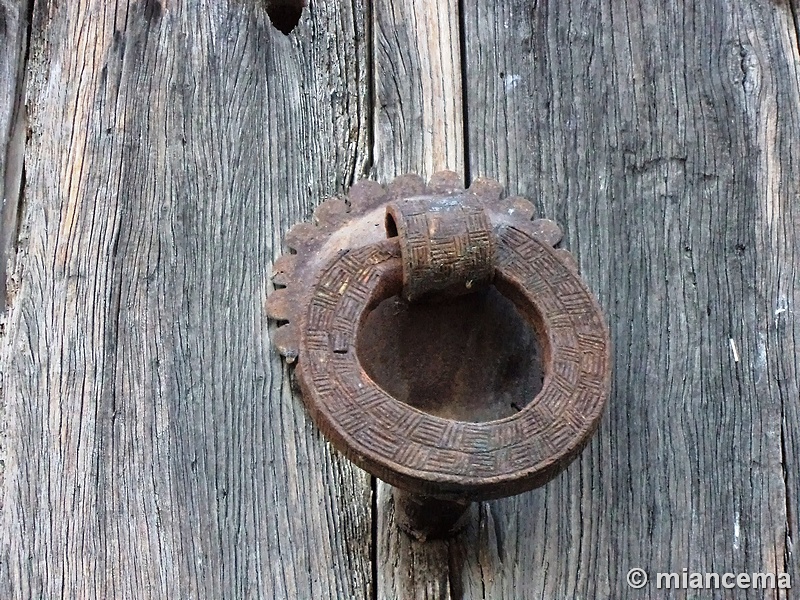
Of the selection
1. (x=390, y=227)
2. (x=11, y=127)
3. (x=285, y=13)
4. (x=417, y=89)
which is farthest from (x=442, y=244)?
(x=11, y=127)

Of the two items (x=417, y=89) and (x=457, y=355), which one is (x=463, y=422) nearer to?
(x=457, y=355)

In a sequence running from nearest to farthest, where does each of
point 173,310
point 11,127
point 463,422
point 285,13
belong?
point 463,422 < point 173,310 < point 11,127 < point 285,13

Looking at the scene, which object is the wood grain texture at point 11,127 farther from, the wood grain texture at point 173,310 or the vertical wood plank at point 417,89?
the vertical wood plank at point 417,89

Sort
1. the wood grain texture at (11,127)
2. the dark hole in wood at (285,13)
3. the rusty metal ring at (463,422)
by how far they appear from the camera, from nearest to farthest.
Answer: the rusty metal ring at (463,422) → the wood grain texture at (11,127) → the dark hole in wood at (285,13)

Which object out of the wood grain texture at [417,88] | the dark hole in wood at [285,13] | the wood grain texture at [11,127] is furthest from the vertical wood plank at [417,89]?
the wood grain texture at [11,127]

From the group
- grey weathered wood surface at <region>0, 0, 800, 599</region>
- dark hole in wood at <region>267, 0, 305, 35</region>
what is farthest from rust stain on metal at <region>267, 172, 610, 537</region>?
dark hole in wood at <region>267, 0, 305, 35</region>

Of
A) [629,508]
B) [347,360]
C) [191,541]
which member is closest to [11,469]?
[191,541]

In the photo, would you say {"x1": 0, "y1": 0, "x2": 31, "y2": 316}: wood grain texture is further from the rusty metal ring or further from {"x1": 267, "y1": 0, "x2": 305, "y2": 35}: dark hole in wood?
the rusty metal ring
